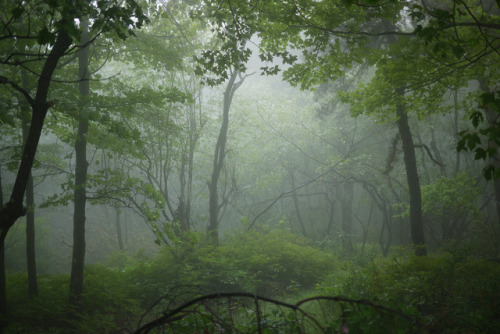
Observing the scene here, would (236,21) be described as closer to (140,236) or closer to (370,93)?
(370,93)

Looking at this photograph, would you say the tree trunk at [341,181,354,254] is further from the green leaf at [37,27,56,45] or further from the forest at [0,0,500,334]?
the green leaf at [37,27,56,45]

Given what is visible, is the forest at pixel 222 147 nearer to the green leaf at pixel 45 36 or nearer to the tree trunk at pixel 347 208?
the green leaf at pixel 45 36

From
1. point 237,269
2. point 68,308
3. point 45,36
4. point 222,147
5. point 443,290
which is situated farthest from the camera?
point 222,147

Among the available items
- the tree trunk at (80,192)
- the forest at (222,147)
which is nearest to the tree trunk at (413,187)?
the forest at (222,147)

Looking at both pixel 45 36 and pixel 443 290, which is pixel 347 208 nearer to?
pixel 443 290

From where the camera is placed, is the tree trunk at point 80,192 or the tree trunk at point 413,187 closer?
the tree trunk at point 80,192

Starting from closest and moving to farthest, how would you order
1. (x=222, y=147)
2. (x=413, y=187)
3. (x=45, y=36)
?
1. (x=45, y=36)
2. (x=413, y=187)
3. (x=222, y=147)

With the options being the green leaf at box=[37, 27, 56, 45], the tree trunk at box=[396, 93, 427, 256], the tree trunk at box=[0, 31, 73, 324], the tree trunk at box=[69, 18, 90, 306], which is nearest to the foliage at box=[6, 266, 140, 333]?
the tree trunk at box=[69, 18, 90, 306]

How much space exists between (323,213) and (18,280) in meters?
23.3

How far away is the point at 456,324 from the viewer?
11.9 ft

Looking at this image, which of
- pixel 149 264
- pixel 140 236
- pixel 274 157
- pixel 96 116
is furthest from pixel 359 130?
pixel 140 236

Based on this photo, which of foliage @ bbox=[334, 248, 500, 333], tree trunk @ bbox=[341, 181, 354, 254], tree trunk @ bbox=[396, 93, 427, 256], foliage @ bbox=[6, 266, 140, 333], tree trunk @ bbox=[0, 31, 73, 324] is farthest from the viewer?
tree trunk @ bbox=[341, 181, 354, 254]

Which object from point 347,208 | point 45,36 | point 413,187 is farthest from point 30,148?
point 347,208

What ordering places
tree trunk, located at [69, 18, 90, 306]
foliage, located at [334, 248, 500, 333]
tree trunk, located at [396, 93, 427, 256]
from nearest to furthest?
foliage, located at [334, 248, 500, 333]
tree trunk, located at [69, 18, 90, 306]
tree trunk, located at [396, 93, 427, 256]
